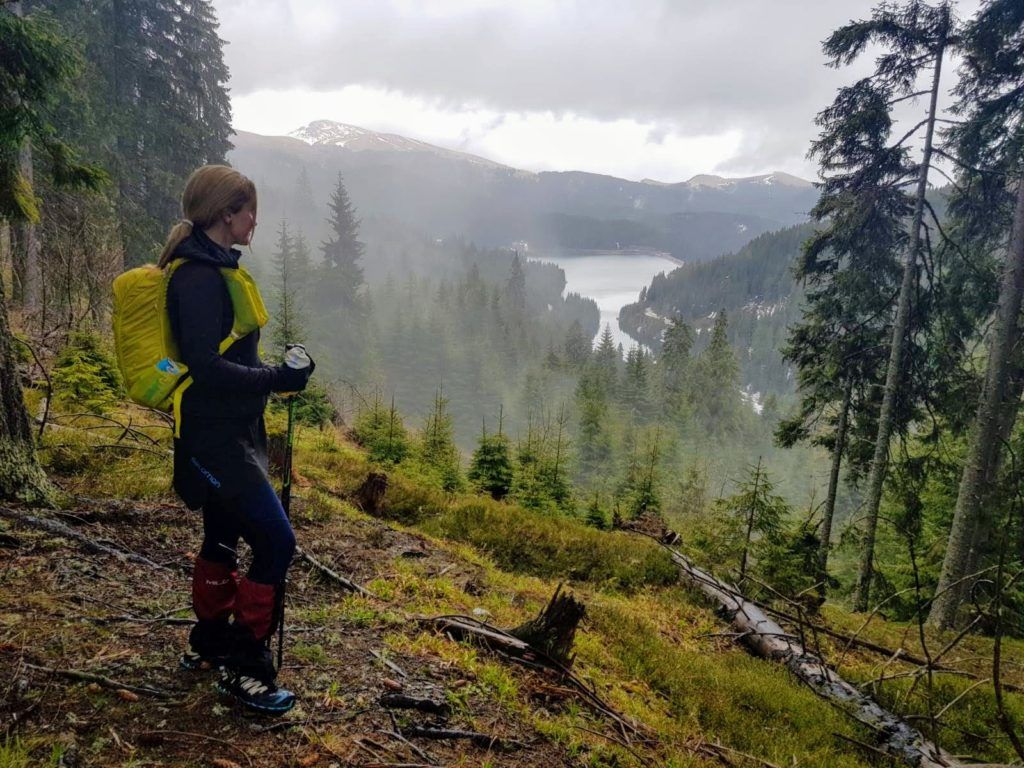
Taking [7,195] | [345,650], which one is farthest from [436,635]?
[7,195]

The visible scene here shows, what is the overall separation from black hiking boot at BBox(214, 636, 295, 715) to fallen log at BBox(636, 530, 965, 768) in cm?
417

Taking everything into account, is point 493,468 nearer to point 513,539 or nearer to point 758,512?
point 513,539

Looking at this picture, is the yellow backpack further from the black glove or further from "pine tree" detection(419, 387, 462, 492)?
"pine tree" detection(419, 387, 462, 492)

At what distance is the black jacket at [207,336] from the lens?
2.46m

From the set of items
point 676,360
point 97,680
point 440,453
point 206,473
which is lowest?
point 676,360

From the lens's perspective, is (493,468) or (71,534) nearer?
(71,534)

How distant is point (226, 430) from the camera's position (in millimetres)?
2637

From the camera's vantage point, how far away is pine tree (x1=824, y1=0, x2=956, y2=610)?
11.2 meters

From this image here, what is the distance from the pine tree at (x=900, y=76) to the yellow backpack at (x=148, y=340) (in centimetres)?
1301

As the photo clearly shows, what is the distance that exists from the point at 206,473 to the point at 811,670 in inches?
249

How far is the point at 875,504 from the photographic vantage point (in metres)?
12.0

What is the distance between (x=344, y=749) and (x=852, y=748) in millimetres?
4429

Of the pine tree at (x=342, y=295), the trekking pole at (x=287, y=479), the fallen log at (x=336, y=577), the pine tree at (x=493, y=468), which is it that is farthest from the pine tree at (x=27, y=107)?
the pine tree at (x=342, y=295)

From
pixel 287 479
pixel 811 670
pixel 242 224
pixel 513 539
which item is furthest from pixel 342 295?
pixel 242 224
